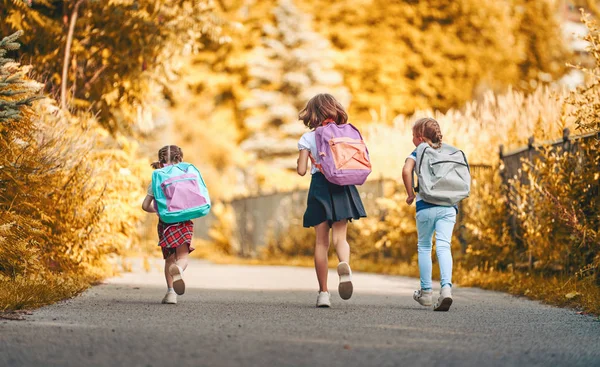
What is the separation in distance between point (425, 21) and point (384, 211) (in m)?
22.1

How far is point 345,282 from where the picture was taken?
738 cm

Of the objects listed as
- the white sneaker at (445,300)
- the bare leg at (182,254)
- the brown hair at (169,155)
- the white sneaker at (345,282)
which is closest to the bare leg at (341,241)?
A: the white sneaker at (345,282)

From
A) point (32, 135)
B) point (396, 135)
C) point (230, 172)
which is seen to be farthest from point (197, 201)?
point (230, 172)

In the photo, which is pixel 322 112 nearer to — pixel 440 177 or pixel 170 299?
pixel 440 177

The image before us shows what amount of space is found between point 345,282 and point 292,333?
5.11 ft

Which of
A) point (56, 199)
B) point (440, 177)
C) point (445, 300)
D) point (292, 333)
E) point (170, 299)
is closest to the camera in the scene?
point (292, 333)

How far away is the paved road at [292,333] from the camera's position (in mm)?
4953

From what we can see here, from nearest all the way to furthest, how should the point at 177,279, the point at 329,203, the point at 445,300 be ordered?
the point at 445,300 → the point at 329,203 → the point at 177,279

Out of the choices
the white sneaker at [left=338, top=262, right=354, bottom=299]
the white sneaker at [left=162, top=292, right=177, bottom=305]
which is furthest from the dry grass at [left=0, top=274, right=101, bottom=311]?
the white sneaker at [left=338, top=262, right=354, bottom=299]

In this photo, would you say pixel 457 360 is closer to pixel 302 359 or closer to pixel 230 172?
pixel 302 359

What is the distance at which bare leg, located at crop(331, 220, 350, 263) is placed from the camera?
25.1 feet

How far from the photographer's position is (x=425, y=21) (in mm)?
35906

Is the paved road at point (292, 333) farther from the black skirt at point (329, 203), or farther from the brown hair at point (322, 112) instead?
the brown hair at point (322, 112)

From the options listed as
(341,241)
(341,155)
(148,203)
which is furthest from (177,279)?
(341,155)
